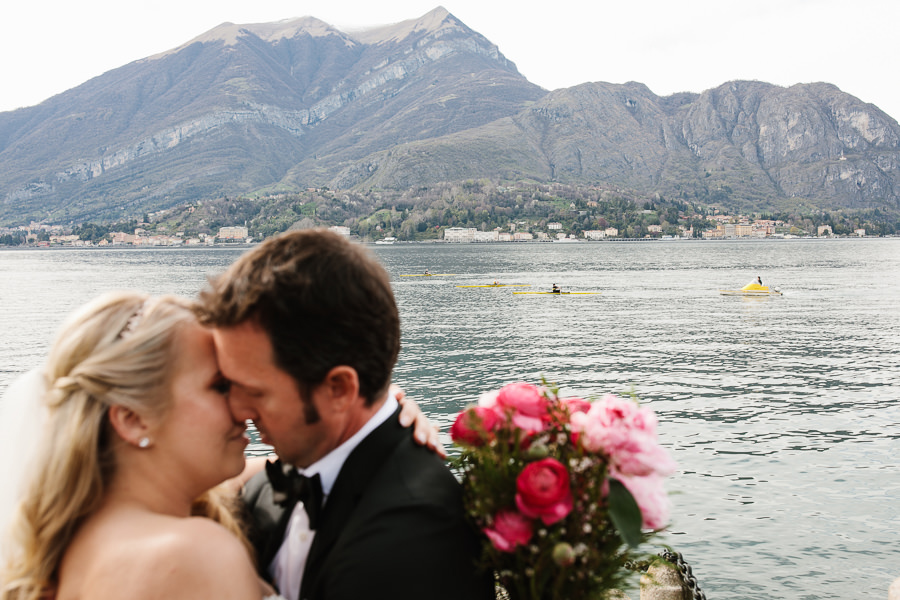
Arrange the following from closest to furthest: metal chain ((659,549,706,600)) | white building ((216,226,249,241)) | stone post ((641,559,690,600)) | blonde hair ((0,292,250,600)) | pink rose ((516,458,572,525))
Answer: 1. pink rose ((516,458,572,525))
2. blonde hair ((0,292,250,600))
3. metal chain ((659,549,706,600))
4. stone post ((641,559,690,600))
5. white building ((216,226,249,241))

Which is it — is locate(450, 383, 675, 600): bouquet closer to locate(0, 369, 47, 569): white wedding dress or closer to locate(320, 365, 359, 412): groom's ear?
locate(320, 365, 359, 412): groom's ear

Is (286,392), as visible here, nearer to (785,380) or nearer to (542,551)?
(542,551)

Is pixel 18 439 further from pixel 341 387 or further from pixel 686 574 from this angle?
pixel 686 574

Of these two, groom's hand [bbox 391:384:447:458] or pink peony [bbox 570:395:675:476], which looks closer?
pink peony [bbox 570:395:675:476]

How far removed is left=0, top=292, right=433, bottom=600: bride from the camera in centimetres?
210

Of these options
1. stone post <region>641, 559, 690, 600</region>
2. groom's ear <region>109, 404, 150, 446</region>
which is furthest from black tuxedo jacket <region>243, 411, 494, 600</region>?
stone post <region>641, 559, 690, 600</region>

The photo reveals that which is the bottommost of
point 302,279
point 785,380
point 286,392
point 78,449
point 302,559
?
point 785,380

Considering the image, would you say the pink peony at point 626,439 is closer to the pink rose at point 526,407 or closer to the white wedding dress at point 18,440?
the pink rose at point 526,407

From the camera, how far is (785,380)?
→ 23828 millimetres

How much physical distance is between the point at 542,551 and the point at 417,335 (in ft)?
111

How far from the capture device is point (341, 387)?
7.23ft

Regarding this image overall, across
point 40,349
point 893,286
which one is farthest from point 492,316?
point 893,286

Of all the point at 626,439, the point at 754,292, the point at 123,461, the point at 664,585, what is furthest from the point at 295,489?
the point at 754,292

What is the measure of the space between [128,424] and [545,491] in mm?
1351
